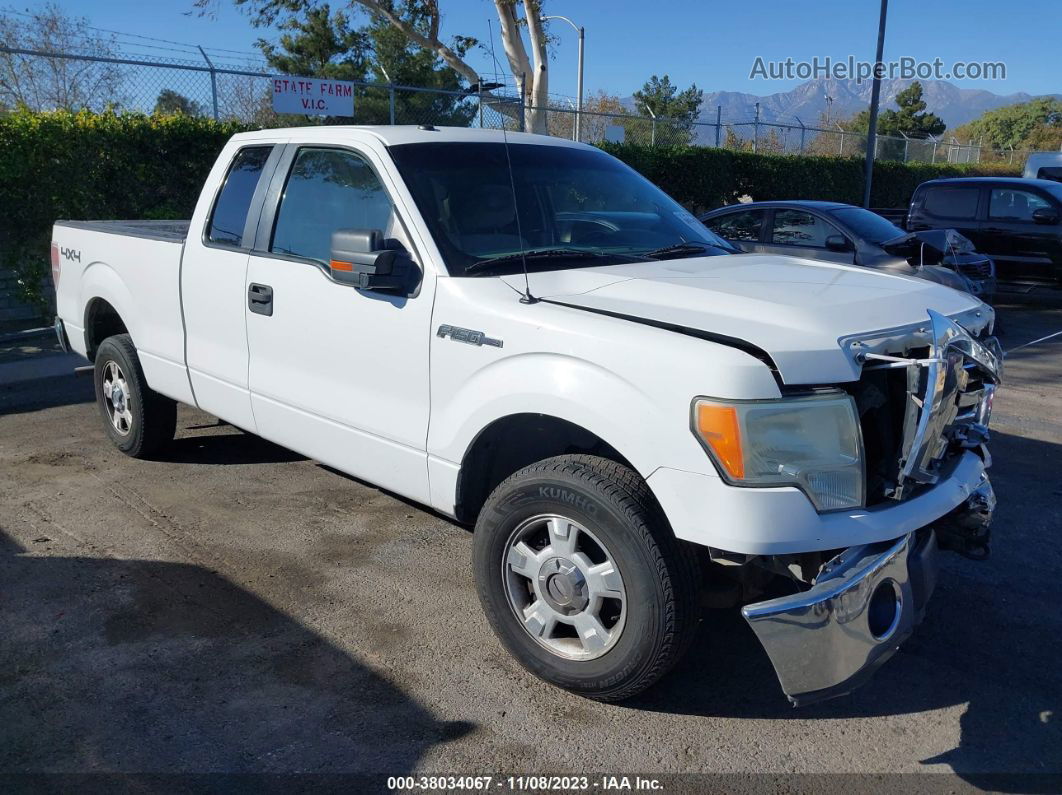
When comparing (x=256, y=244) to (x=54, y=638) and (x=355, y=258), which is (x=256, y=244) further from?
(x=54, y=638)

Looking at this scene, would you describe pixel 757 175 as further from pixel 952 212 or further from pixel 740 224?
pixel 740 224

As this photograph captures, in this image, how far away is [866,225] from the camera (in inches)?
407

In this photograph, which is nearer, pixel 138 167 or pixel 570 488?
pixel 570 488

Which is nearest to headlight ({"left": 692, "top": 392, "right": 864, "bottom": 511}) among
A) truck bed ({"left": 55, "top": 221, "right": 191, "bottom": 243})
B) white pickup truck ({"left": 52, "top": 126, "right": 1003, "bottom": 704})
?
white pickup truck ({"left": 52, "top": 126, "right": 1003, "bottom": 704})

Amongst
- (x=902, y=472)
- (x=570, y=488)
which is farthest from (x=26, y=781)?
(x=902, y=472)

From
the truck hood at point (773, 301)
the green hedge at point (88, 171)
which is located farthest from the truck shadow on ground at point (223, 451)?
the green hedge at point (88, 171)

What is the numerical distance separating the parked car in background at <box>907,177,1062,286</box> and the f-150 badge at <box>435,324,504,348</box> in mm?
11730

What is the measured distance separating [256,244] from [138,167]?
22.7ft

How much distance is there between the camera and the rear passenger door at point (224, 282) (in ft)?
15.5

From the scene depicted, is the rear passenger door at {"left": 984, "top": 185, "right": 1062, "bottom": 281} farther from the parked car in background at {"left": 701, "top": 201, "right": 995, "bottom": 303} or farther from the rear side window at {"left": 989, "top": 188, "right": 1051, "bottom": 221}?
the parked car in background at {"left": 701, "top": 201, "right": 995, "bottom": 303}

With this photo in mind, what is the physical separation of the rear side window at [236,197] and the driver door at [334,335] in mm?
241

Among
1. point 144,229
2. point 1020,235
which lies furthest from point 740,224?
point 144,229

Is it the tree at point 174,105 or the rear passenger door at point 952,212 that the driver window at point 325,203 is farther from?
the rear passenger door at point 952,212

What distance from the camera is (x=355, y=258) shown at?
145 inches
